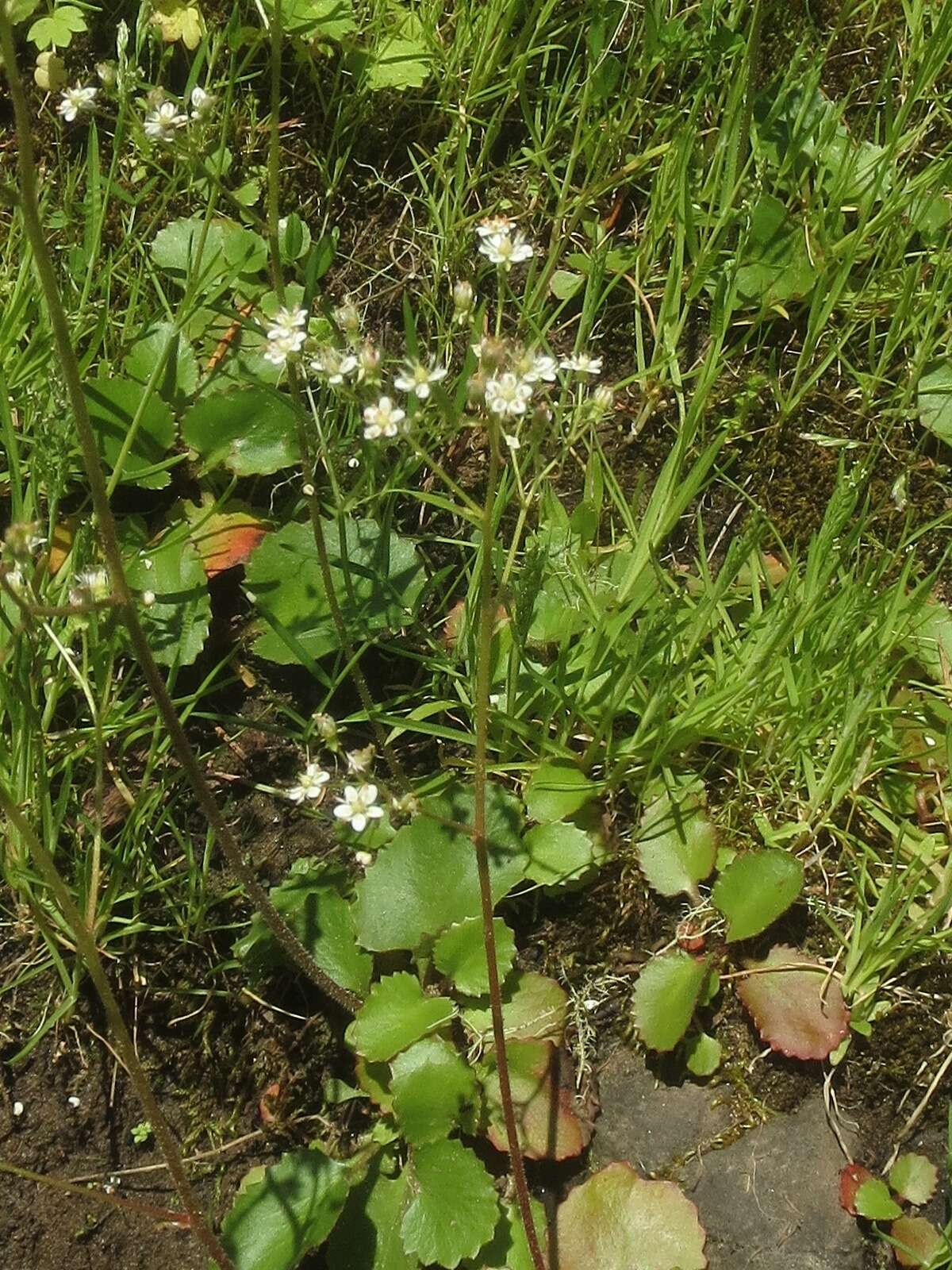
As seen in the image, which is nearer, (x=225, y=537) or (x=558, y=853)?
(x=558, y=853)

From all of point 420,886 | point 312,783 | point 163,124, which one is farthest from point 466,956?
point 163,124

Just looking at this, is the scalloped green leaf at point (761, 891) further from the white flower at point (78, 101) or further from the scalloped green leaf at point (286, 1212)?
the white flower at point (78, 101)

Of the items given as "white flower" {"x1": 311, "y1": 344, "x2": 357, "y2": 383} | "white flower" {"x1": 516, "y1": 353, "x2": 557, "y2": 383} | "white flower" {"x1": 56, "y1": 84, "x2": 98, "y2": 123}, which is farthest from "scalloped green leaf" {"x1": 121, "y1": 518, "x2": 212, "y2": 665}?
"white flower" {"x1": 516, "y1": 353, "x2": 557, "y2": 383}

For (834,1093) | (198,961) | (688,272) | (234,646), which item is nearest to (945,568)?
(688,272)

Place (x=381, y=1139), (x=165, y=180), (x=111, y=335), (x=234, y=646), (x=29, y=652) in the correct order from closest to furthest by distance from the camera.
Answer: (x=381, y=1139) → (x=29, y=652) → (x=234, y=646) → (x=111, y=335) → (x=165, y=180)

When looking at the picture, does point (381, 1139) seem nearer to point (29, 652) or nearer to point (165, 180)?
point (29, 652)

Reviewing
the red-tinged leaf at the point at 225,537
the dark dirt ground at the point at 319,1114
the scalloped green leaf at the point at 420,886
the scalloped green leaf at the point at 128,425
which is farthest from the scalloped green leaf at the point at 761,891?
the scalloped green leaf at the point at 128,425

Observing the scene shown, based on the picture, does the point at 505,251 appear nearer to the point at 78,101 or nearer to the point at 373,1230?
the point at 78,101
